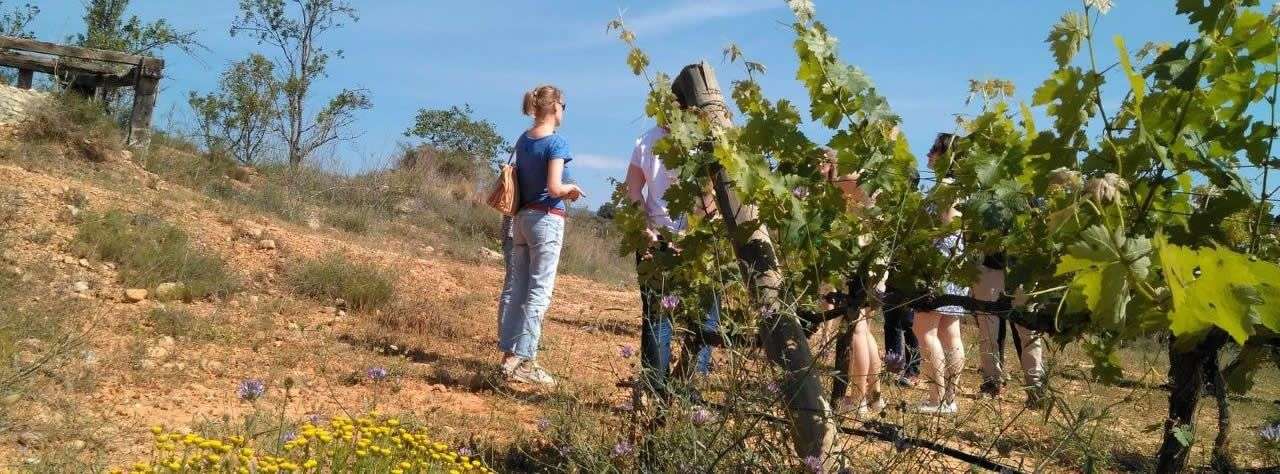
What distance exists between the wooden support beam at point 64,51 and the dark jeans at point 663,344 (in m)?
10.2

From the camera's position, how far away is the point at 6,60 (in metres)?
11.6

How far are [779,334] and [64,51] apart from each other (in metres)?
12.1

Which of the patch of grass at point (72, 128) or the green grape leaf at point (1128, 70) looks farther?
the patch of grass at point (72, 128)

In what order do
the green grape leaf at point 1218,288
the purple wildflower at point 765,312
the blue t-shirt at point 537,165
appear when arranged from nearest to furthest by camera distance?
the green grape leaf at point 1218,288, the purple wildflower at point 765,312, the blue t-shirt at point 537,165

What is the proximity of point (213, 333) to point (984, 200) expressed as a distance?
5.15 metres

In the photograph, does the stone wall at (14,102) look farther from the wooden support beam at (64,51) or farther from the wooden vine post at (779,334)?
the wooden vine post at (779,334)

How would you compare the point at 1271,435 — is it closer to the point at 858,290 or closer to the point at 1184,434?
the point at 1184,434

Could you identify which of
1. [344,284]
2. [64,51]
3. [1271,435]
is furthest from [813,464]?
[64,51]

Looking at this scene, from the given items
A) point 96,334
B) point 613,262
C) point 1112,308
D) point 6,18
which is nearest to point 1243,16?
point 1112,308

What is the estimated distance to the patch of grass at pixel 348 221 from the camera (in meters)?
13.1

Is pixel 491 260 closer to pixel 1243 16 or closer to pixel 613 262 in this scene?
pixel 613 262

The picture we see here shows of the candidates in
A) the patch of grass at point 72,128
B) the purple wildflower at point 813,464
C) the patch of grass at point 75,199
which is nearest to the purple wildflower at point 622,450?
the purple wildflower at point 813,464

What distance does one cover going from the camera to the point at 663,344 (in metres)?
4.32

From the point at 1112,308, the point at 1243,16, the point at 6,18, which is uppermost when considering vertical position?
the point at 6,18
